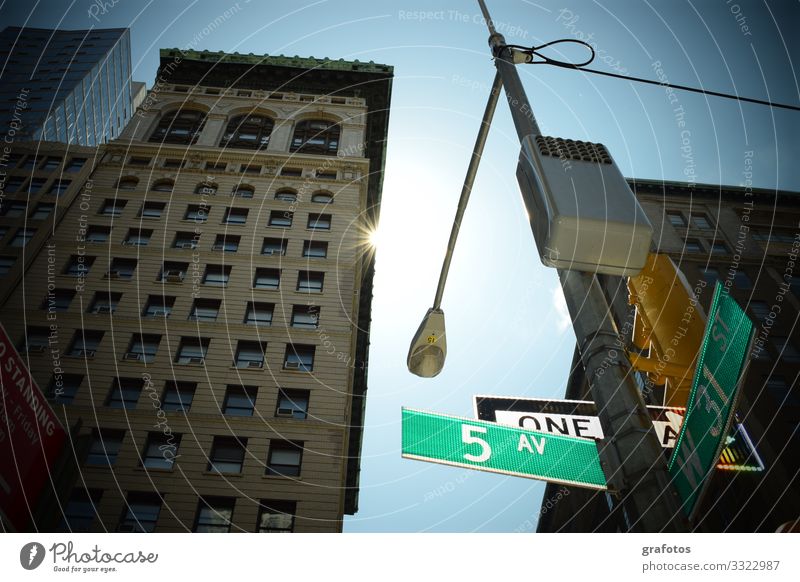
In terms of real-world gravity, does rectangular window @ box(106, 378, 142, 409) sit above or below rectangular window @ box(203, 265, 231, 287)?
below

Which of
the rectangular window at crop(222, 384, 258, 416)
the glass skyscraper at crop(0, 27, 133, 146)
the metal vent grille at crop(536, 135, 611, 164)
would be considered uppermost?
the glass skyscraper at crop(0, 27, 133, 146)

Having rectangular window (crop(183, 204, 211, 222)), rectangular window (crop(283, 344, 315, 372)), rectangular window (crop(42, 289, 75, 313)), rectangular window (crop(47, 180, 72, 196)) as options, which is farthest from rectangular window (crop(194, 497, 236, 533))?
rectangular window (crop(47, 180, 72, 196))

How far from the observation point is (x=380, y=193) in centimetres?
4775

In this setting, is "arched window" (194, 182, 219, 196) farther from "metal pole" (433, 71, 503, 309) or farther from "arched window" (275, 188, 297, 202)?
"metal pole" (433, 71, 503, 309)

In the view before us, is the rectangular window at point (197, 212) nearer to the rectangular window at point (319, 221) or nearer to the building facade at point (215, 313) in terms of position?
the building facade at point (215, 313)

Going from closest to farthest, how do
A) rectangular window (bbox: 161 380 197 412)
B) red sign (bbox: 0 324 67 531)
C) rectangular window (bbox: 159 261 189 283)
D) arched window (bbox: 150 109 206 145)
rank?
red sign (bbox: 0 324 67 531), rectangular window (bbox: 161 380 197 412), rectangular window (bbox: 159 261 189 283), arched window (bbox: 150 109 206 145)

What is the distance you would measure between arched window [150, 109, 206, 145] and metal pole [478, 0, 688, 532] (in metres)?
43.4

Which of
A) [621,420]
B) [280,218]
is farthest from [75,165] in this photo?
[621,420]

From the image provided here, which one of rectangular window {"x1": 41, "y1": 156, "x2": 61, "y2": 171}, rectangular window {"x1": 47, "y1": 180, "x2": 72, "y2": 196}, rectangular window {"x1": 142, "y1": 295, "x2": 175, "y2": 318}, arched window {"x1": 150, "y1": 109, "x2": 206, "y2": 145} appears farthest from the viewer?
arched window {"x1": 150, "y1": 109, "x2": 206, "y2": 145}

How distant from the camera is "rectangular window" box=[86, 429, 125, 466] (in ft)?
73.5

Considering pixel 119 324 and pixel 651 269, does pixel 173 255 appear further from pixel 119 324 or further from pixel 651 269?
pixel 651 269

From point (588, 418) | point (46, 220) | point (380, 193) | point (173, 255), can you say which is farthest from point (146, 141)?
point (588, 418)

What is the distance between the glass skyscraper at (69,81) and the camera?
8125 cm
